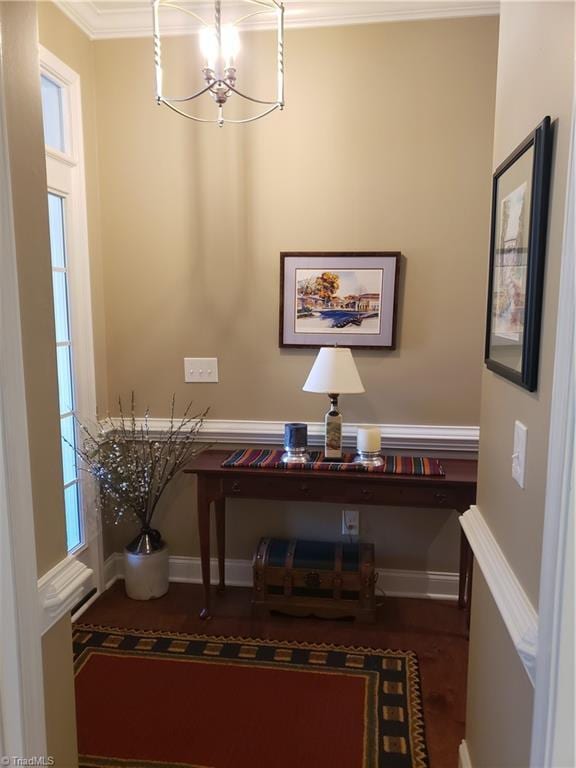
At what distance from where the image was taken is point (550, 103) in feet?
3.28

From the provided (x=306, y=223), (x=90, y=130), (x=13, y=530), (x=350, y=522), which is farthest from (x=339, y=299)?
(x=13, y=530)

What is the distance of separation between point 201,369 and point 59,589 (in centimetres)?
175

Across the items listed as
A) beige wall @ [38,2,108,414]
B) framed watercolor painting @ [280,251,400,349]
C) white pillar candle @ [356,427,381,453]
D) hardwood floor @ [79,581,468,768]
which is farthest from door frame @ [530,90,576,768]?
beige wall @ [38,2,108,414]

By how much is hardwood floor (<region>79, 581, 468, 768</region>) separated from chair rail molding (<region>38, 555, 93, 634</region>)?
1462 mm

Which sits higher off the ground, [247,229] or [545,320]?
[247,229]

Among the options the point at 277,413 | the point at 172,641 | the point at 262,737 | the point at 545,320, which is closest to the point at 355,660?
the point at 262,737

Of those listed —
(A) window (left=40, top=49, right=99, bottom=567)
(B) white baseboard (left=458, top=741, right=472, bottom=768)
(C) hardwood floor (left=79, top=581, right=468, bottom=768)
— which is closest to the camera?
(B) white baseboard (left=458, top=741, right=472, bottom=768)

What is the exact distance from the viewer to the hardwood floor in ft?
7.50

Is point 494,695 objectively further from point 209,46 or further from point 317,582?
point 209,46

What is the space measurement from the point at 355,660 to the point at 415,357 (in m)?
1.41

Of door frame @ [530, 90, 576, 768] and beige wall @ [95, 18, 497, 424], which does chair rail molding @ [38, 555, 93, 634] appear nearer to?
door frame @ [530, 90, 576, 768]

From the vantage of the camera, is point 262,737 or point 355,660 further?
point 355,660

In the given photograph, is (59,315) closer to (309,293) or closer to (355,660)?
(309,293)

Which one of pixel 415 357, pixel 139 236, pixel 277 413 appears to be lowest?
pixel 277 413
